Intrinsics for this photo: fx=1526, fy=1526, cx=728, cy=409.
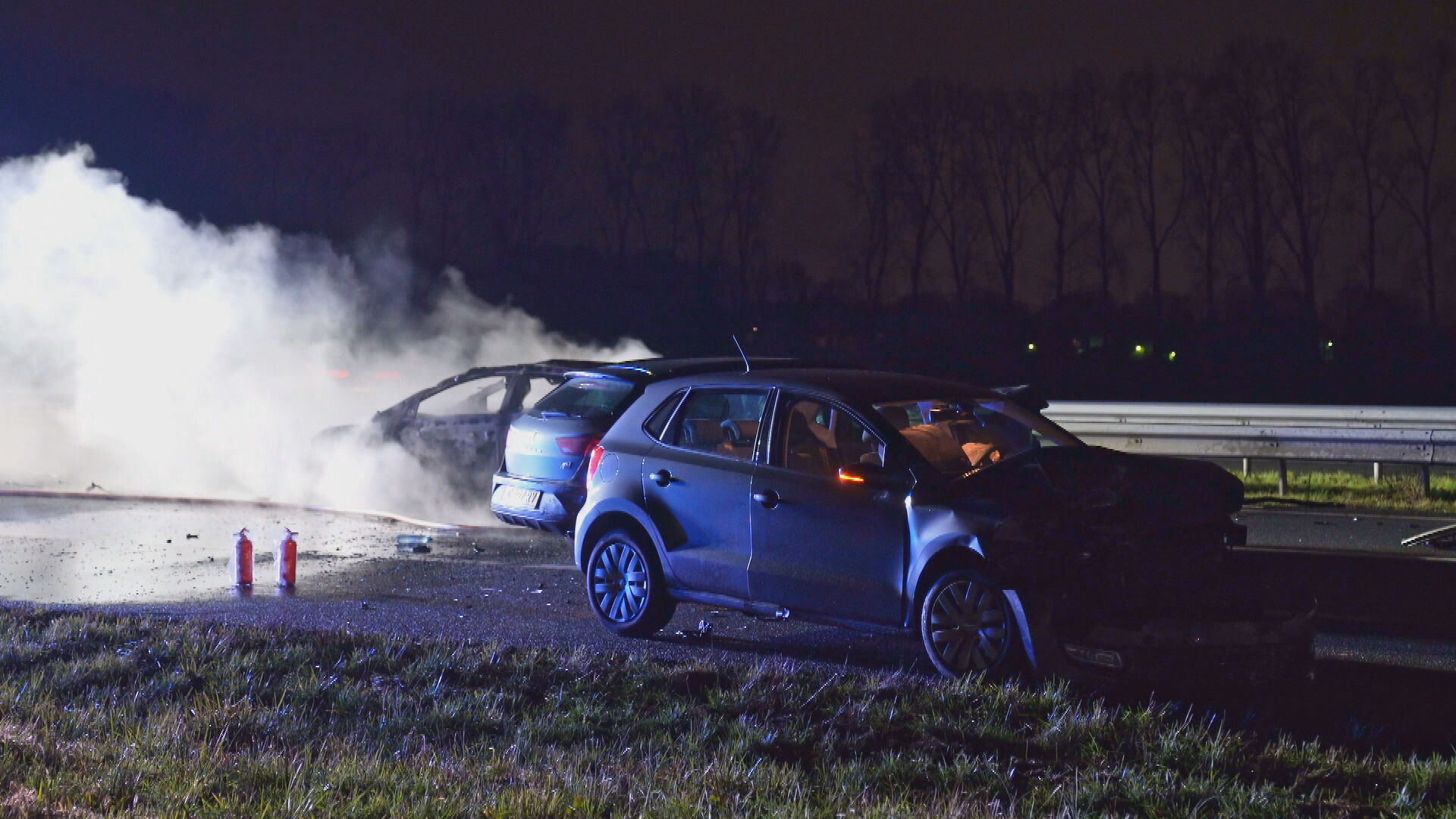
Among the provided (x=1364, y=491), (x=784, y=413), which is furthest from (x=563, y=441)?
(x=1364, y=491)

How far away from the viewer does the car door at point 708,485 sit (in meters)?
8.34

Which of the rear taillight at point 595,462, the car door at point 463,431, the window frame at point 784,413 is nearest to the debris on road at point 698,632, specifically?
the rear taillight at point 595,462

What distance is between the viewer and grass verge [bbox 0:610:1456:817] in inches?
207

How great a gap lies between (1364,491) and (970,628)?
992 cm

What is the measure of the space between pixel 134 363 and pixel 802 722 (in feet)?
55.9

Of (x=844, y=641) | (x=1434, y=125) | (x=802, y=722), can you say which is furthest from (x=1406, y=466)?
(x=1434, y=125)

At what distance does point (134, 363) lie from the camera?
21047mm

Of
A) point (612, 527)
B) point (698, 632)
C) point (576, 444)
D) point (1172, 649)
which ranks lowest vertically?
point (698, 632)

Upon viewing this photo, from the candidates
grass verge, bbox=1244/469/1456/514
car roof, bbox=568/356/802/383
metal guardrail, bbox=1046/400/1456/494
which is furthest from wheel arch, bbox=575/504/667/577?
grass verge, bbox=1244/469/1456/514

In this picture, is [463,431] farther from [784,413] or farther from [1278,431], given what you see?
[1278,431]

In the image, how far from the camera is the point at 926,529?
7438 millimetres

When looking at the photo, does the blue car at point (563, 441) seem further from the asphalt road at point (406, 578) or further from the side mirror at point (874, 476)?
the side mirror at point (874, 476)

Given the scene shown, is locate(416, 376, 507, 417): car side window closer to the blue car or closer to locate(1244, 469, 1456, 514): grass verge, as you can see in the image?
the blue car

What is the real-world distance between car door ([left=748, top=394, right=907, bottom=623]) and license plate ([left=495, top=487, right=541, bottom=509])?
3.01 meters
